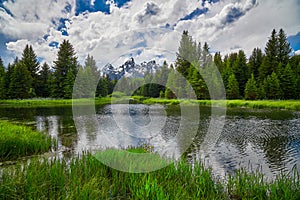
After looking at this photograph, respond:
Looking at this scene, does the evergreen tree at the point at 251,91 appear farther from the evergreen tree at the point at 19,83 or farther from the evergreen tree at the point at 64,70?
Result: the evergreen tree at the point at 19,83

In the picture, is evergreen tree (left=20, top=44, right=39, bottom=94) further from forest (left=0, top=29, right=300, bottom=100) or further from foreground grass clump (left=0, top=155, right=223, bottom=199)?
foreground grass clump (left=0, top=155, right=223, bottom=199)

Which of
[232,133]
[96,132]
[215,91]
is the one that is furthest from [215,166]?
[215,91]

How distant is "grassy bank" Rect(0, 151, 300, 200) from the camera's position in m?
3.95

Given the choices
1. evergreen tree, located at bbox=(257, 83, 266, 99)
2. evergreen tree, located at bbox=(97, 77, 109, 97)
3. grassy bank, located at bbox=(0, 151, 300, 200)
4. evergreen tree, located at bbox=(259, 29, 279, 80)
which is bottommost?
grassy bank, located at bbox=(0, 151, 300, 200)

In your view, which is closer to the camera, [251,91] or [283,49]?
Result: [251,91]

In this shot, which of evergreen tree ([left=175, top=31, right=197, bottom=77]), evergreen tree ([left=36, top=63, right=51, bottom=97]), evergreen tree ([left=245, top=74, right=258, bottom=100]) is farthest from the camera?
evergreen tree ([left=36, top=63, right=51, bottom=97])

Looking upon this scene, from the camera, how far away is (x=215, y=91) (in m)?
45.4

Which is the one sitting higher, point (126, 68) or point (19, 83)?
point (19, 83)

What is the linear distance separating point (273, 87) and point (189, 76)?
15.6 metres

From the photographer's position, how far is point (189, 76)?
45156mm

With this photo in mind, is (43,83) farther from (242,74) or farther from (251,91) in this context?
(242,74)

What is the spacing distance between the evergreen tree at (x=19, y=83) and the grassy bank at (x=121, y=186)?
145ft

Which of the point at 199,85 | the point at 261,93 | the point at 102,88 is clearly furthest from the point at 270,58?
the point at 102,88

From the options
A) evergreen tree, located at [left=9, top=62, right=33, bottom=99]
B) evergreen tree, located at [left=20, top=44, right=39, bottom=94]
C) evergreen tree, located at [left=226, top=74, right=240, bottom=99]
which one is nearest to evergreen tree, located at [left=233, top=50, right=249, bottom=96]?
evergreen tree, located at [left=226, top=74, right=240, bottom=99]
